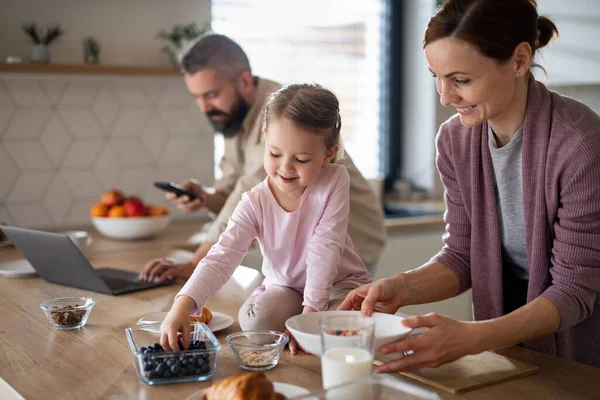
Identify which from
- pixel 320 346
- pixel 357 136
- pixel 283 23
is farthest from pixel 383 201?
pixel 320 346

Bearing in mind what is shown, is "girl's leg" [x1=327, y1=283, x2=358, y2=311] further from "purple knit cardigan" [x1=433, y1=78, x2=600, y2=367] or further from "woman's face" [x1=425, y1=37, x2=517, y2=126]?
"woman's face" [x1=425, y1=37, x2=517, y2=126]

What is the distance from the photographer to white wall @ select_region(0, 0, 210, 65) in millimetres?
3092

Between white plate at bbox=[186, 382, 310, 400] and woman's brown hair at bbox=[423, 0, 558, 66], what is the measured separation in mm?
710

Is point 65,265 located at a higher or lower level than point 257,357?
lower

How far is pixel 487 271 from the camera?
Answer: 1.67m

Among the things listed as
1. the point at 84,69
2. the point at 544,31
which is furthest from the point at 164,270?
the point at 84,69

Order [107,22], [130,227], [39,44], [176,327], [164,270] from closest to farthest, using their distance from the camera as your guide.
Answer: [176,327] → [164,270] → [130,227] → [39,44] → [107,22]

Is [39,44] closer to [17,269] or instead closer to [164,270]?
[17,269]

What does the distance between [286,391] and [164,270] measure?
1.02 meters

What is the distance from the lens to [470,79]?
142 centimetres

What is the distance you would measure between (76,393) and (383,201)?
312 centimetres

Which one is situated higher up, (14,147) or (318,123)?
(318,123)

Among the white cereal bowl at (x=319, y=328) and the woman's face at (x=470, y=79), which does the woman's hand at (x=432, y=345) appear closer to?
the white cereal bowl at (x=319, y=328)

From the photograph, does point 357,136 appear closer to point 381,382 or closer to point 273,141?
point 273,141
